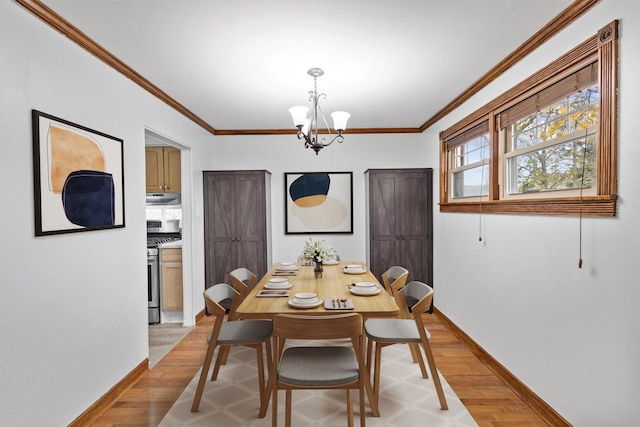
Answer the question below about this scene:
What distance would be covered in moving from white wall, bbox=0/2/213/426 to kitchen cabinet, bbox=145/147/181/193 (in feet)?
5.91

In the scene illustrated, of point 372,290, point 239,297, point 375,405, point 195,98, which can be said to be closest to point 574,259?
point 372,290

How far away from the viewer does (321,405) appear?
2.51 m

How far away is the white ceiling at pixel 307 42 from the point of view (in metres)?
2.02

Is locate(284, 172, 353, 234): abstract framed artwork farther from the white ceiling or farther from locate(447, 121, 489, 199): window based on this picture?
the white ceiling

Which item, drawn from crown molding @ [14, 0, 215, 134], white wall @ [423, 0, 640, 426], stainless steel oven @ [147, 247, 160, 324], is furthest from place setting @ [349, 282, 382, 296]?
stainless steel oven @ [147, 247, 160, 324]

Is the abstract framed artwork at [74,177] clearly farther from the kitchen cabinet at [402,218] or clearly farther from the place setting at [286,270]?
the kitchen cabinet at [402,218]

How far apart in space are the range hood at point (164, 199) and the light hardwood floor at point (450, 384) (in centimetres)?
203

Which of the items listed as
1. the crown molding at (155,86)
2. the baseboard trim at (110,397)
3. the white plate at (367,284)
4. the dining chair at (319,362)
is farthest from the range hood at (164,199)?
the dining chair at (319,362)

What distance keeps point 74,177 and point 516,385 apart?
10.8 feet

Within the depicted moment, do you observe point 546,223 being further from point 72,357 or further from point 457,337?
point 72,357

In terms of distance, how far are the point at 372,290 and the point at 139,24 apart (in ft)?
7.36

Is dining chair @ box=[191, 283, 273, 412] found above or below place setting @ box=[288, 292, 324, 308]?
below

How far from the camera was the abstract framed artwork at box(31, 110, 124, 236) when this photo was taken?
1996 millimetres

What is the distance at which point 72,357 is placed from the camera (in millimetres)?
2207
